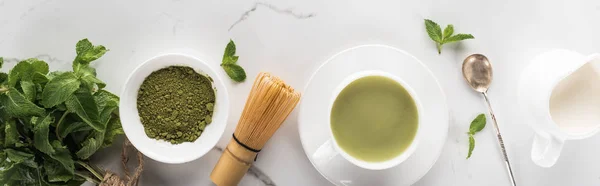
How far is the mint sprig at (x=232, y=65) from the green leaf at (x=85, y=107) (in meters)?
0.32

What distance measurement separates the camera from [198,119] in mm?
1379

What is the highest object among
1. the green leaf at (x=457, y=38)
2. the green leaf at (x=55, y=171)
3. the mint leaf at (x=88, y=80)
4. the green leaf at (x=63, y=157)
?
the green leaf at (x=457, y=38)

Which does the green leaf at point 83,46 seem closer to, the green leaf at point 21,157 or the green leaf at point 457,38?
the green leaf at point 21,157

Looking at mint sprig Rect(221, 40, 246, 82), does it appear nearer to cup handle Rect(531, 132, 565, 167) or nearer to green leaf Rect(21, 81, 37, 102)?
green leaf Rect(21, 81, 37, 102)

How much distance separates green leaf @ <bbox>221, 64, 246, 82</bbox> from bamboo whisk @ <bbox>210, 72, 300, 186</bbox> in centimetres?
5

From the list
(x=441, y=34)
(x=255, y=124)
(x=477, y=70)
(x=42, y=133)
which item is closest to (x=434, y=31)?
(x=441, y=34)

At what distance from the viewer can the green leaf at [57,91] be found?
1200mm

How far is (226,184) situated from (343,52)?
0.39m

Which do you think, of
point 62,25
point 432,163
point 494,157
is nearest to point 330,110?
point 432,163

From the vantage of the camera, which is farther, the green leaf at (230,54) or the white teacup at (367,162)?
the green leaf at (230,54)

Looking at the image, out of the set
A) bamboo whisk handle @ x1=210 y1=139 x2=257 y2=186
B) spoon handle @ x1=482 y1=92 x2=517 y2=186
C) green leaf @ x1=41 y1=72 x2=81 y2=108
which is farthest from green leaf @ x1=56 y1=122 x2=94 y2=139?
spoon handle @ x1=482 y1=92 x2=517 y2=186

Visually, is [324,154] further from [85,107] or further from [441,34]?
[85,107]

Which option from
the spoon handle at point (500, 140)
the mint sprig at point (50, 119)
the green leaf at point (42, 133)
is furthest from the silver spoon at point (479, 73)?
the green leaf at point (42, 133)

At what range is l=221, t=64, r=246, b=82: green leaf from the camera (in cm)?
143
